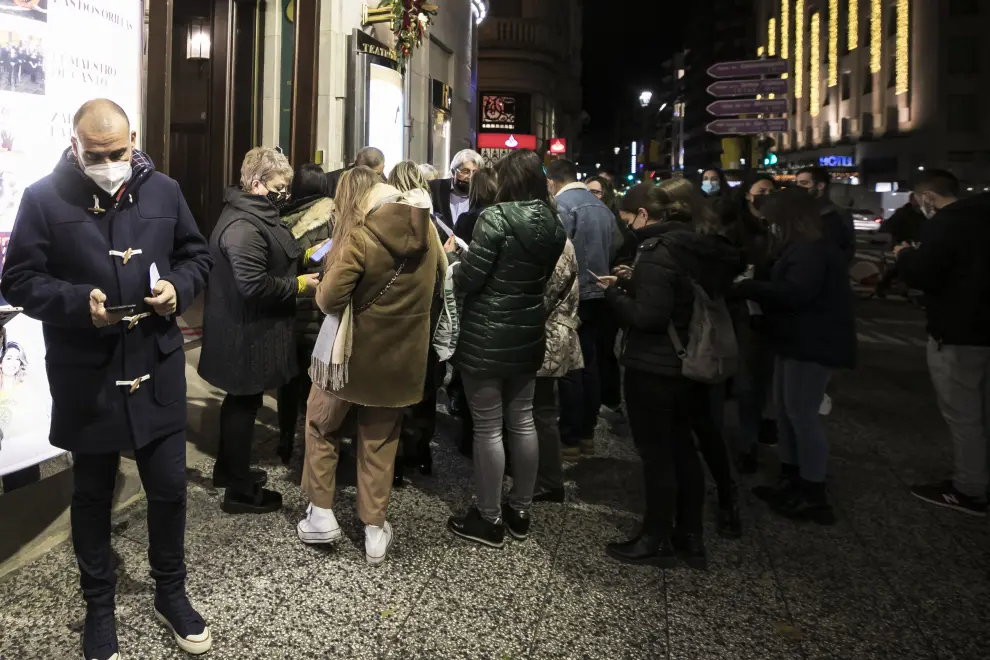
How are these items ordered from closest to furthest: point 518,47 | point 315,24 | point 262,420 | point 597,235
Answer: point 597,235
point 262,420
point 315,24
point 518,47

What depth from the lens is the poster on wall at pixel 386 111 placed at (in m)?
10.4

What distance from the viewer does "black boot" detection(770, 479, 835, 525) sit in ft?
15.6

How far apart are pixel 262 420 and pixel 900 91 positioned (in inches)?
2222

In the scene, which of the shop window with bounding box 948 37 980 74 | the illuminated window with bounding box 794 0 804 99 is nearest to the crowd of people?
the shop window with bounding box 948 37 980 74

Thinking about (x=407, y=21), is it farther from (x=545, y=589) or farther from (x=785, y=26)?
(x=785, y=26)

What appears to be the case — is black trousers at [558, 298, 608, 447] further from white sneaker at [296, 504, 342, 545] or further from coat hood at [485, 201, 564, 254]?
white sneaker at [296, 504, 342, 545]

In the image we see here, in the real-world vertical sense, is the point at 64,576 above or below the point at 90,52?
below

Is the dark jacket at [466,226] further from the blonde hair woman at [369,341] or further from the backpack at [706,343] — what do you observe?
the backpack at [706,343]

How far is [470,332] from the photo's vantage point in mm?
4086

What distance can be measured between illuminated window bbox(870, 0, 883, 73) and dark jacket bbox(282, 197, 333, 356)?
5975cm

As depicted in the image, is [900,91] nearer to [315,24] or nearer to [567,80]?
[567,80]

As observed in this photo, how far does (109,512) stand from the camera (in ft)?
10.1

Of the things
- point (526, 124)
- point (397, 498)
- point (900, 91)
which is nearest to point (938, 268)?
point (397, 498)

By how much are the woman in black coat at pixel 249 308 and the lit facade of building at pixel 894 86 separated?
159ft
